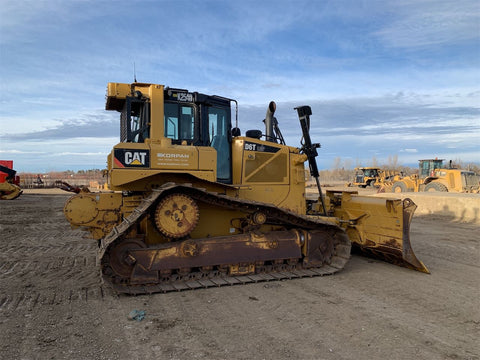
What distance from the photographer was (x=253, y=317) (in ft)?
15.5

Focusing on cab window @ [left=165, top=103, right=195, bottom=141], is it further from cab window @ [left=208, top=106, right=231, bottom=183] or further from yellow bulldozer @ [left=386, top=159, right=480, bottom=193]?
yellow bulldozer @ [left=386, top=159, right=480, bottom=193]

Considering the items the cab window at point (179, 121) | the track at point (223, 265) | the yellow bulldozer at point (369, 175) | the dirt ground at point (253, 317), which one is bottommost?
the dirt ground at point (253, 317)

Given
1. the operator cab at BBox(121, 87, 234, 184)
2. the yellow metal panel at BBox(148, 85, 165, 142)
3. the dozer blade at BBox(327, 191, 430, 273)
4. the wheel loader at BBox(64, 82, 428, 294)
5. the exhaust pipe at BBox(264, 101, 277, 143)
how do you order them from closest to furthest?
the wheel loader at BBox(64, 82, 428, 294)
the yellow metal panel at BBox(148, 85, 165, 142)
the operator cab at BBox(121, 87, 234, 184)
the dozer blade at BBox(327, 191, 430, 273)
the exhaust pipe at BBox(264, 101, 277, 143)

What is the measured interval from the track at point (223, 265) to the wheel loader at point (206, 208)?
2 cm

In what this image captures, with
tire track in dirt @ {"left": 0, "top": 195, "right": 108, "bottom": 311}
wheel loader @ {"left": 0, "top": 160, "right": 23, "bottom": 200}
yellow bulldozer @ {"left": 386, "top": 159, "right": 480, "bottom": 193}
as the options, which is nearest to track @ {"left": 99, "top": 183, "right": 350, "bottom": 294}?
tire track in dirt @ {"left": 0, "top": 195, "right": 108, "bottom": 311}

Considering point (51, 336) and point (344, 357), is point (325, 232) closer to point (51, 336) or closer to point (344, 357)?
point (344, 357)

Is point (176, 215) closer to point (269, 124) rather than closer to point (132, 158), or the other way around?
point (132, 158)

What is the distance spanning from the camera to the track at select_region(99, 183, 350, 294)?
551 cm

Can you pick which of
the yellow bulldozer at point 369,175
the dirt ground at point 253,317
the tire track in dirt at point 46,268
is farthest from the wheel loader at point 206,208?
the yellow bulldozer at point 369,175

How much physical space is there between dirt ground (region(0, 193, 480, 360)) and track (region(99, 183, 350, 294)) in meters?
0.19

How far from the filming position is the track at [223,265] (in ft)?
18.1

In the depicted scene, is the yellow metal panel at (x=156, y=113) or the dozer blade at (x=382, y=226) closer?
the yellow metal panel at (x=156, y=113)

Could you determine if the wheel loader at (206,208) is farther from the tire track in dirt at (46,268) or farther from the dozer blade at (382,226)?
Result: the tire track in dirt at (46,268)

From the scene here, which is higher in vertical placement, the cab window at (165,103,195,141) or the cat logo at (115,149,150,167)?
the cab window at (165,103,195,141)
